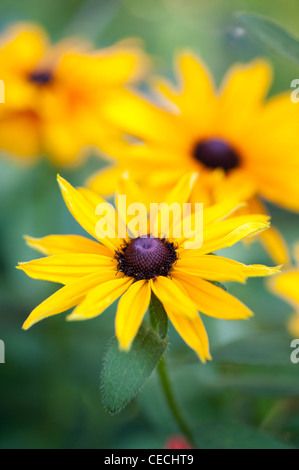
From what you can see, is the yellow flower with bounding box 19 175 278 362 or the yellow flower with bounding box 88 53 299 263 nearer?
the yellow flower with bounding box 19 175 278 362

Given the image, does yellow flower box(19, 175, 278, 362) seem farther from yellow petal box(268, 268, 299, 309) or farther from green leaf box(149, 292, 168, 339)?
yellow petal box(268, 268, 299, 309)

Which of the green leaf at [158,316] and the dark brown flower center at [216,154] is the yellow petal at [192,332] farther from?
the dark brown flower center at [216,154]

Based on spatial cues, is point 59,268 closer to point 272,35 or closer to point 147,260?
point 147,260

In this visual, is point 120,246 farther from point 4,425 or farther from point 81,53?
point 81,53

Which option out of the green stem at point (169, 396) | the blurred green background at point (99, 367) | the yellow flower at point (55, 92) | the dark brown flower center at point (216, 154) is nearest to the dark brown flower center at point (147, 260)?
the green stem at point (169, 396)

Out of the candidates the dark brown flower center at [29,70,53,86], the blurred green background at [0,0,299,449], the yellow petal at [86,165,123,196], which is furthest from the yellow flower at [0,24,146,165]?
the yellow petal at [86,165,123,196]

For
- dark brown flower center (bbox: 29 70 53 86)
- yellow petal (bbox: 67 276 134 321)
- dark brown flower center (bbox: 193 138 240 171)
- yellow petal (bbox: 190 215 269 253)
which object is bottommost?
yellow petal (bbox: 67 276 134 321)

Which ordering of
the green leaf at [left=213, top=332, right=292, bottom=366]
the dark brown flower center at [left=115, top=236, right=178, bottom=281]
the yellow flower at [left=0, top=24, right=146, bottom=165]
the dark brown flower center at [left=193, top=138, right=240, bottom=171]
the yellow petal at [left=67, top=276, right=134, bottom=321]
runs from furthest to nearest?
the yellow flower at [left=0, top=24, right=146, bottom=165] → the dark brown flower center at [left=193, top=138, right=240, bottom=171] → the green leaf at [left=213, top=332, right=292, bottom=366] → the dark brown flower center at [left=115, top=236, right=178, bottom=281] → the yellow petal at [left=67, top=276, right=134, bottom=321]
